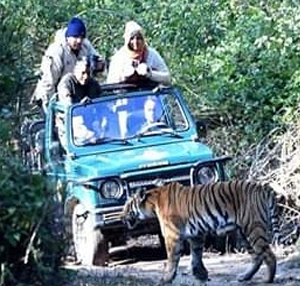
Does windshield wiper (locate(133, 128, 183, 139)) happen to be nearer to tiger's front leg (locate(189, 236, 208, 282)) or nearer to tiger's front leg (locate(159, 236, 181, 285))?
tiger's front leg (locate(189, 236, 208, 282))

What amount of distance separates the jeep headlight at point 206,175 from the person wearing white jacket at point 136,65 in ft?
4.46

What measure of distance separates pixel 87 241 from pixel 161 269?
39.1 inches

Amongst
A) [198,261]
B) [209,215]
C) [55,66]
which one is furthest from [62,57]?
[198,261]

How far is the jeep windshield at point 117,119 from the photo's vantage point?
11844mm

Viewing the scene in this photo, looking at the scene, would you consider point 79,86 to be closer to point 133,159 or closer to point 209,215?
point 133,159

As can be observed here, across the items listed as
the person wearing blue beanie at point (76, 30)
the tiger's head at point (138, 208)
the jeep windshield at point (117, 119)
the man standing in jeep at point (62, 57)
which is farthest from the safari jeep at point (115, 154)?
the person wearing blue beanie at point (76, 30)

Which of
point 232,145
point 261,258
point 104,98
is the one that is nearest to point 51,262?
point 261,258

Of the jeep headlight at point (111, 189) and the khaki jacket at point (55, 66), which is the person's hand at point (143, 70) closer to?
the khaki jacket at point (55, 66)

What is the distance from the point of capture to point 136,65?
12.4 m

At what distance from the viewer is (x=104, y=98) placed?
39.2 feet

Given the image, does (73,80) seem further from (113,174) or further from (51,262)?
(51,262)

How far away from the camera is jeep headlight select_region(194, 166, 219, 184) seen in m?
11.4

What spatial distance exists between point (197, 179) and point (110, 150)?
0.98 meters

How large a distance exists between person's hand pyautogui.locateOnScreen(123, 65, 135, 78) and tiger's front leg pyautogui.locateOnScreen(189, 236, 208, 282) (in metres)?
2.59
